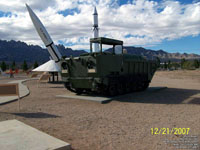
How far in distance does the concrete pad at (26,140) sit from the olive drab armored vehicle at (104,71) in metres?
5.09

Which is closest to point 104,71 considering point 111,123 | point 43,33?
point 111,123

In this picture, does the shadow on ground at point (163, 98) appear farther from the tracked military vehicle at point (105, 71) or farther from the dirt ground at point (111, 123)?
the dirt ground at point (111, 123)

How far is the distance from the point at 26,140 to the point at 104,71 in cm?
595

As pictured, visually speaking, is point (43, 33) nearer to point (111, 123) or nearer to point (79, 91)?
point (79, 91)

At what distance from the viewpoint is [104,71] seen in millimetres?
9547

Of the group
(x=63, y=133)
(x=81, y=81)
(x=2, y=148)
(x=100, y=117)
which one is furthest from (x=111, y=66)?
(x=2, y=148)

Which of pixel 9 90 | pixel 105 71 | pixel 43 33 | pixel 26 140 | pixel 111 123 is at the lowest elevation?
pixel 111 123

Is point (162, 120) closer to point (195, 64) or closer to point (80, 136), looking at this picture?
point (80, 136)

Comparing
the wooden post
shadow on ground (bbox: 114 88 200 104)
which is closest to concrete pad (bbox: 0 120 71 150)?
the wooden post

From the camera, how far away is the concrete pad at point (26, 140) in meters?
3.62

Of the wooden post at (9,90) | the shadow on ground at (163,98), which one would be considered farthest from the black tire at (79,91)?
the wooden post at (9,90)

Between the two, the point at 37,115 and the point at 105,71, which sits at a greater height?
the point at 105,71

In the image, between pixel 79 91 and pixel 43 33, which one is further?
pixel 43 33

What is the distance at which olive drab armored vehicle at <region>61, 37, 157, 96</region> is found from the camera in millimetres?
9461
